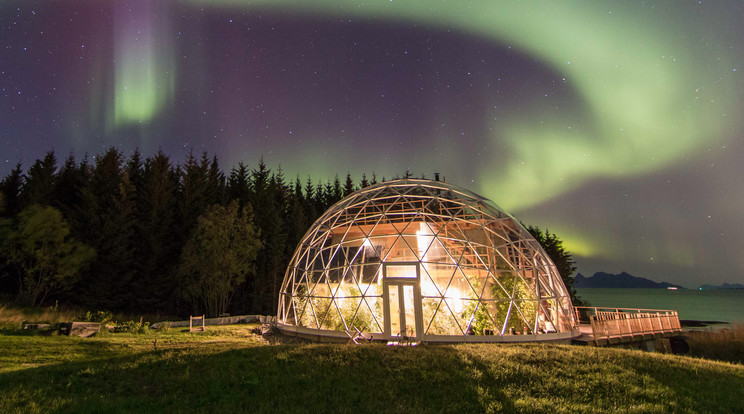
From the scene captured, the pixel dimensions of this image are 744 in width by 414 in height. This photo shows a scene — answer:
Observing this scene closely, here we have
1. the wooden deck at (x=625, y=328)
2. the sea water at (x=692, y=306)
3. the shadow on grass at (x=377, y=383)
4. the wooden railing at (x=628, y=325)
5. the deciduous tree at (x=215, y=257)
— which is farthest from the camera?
the sea water at (x=692, y=306)

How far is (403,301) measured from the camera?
49.3 ft

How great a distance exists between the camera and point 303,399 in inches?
282

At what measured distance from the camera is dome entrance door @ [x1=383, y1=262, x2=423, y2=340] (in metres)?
14.7

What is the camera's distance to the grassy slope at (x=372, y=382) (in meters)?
6.82

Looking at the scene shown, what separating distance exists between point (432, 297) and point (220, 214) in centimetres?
2131

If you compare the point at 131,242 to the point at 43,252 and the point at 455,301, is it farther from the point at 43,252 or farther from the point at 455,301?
the point at 455,301

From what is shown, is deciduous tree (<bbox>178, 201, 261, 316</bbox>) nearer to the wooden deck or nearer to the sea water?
the wooden deck

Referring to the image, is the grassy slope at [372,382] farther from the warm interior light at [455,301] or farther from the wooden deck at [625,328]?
the wooden deck at [625,328]

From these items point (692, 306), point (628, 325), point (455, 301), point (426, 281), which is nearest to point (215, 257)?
point (426, 281)

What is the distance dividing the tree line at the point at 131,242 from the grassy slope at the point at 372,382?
18.4 meters

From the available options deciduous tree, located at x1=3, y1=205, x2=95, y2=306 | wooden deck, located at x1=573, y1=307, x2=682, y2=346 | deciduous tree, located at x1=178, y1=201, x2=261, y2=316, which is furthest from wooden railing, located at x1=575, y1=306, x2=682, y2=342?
deciduous tree, located at x1=3, y1=205, x2=95, y2=306

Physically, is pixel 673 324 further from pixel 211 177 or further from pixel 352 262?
pixel 211 177

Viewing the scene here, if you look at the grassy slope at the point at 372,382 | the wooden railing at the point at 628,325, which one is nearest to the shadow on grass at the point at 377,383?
the grassy slope at the point at 372,382

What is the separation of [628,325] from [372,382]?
46.3 ft
